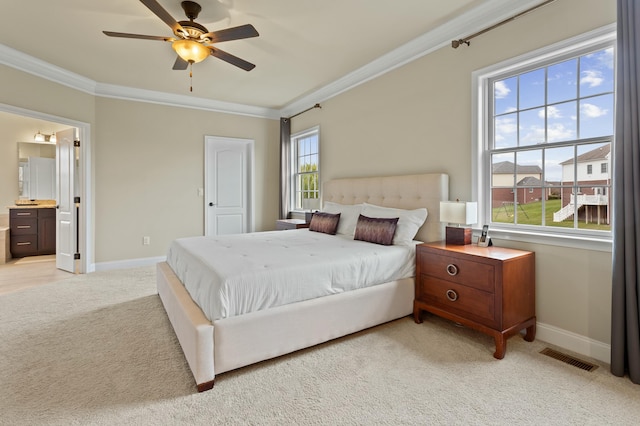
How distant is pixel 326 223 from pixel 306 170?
2.01 m

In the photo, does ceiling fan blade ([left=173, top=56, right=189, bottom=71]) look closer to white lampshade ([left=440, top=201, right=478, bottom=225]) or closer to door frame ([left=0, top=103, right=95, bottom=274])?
door frame ([left=0, top=103, right=95, bottom=274])

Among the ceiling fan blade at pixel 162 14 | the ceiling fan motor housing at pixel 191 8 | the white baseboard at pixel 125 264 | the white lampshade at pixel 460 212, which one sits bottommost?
the white baseboard at pixel 125 264

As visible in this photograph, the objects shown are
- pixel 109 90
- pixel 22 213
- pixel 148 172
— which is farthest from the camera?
pixel 22 213

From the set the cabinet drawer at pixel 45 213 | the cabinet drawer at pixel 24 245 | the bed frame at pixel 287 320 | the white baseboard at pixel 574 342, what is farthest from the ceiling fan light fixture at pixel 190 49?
the cabinet drawer at pixel 24 245

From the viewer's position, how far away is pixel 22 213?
18.3ft

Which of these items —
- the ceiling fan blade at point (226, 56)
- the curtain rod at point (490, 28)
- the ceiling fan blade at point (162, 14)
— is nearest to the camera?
the ceiling fan blade at point (162, 14)

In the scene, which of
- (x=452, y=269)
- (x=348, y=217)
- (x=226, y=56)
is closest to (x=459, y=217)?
(x=452, y=269)

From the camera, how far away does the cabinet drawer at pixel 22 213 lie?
552cm

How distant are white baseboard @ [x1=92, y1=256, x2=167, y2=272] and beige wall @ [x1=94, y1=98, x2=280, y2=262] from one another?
6 centimetres

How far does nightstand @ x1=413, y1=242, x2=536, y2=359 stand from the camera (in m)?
2.21

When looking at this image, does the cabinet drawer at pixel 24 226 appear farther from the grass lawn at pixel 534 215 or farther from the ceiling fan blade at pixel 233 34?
the grass lawn at pixel 534 215

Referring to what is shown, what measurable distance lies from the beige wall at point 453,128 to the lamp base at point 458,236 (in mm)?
277

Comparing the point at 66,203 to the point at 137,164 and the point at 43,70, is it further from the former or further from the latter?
the point at 43,70

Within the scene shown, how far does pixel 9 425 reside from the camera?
1.57m
